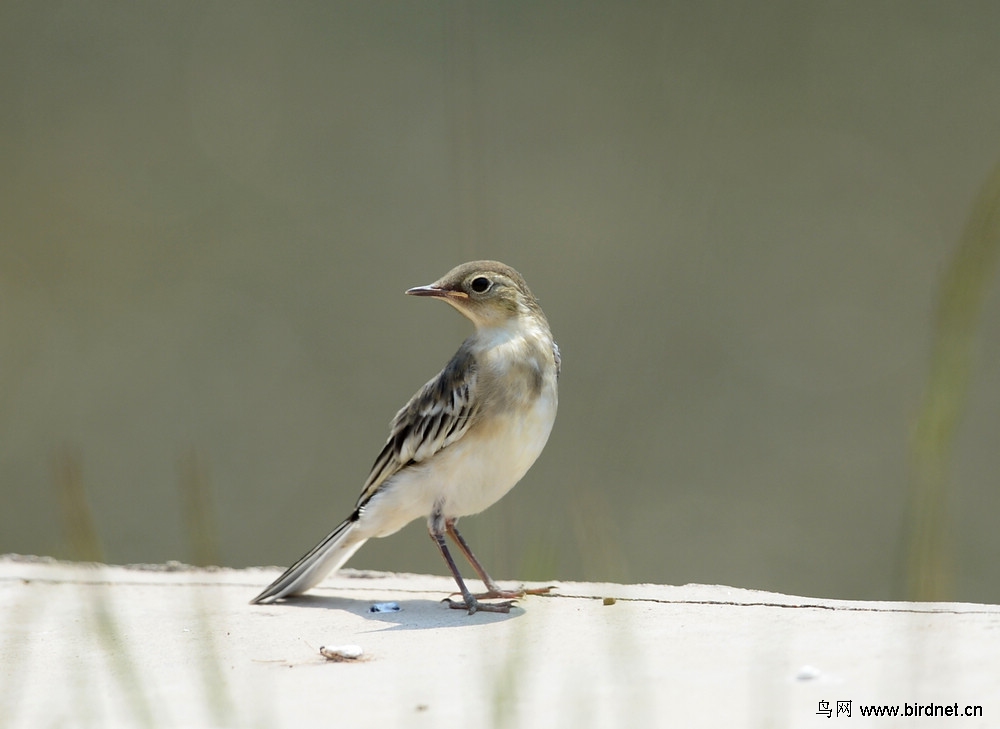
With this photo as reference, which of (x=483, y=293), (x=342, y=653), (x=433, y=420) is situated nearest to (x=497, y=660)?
(x=342, y=653)

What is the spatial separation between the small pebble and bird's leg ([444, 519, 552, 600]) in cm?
96

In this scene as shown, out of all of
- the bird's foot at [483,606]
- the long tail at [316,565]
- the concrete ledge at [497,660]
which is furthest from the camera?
the long tail at [316,565]

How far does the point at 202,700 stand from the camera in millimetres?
2998

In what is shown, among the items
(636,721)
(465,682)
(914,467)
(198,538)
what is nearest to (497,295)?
(465,682)

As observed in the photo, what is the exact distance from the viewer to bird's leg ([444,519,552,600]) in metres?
4.48

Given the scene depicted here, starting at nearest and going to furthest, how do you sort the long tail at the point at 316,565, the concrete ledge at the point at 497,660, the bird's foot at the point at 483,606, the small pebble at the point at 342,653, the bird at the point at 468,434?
the concrete ledge at the point at 497,660 → the small pebble at the point at 342,653 → the bird's foot at the point at 483,606 → the bird at the point at 468,434 → the long tail at the point at 316,565

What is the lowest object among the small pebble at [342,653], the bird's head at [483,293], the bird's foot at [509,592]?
the bird's foot at [509,592]

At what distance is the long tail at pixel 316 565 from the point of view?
15.1ft

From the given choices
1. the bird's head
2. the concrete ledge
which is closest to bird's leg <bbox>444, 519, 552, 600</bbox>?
the concrete ledge

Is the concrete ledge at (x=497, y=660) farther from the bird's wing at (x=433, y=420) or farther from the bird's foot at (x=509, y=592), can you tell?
the bird's wing at (x=433, y=420)

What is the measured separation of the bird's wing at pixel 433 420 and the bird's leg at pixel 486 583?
1.03 ft

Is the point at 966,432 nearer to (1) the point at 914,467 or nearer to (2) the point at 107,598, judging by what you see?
(2) the point at 107,598

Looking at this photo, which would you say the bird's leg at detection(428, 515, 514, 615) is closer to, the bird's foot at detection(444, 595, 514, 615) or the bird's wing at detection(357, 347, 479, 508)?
the bird's foot at detection(444, 595, 514, 615)

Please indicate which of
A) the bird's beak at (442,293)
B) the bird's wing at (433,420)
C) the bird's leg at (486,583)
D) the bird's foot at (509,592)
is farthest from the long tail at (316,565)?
the bird's beak at (442,293)
